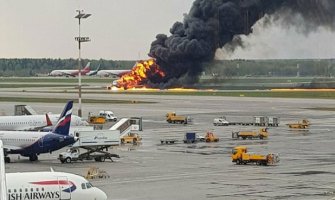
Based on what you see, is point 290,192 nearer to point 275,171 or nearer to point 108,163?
point 275,171

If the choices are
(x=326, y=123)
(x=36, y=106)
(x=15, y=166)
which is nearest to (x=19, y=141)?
(x=15, y=166)

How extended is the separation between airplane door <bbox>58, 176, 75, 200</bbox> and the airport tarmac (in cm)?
1201

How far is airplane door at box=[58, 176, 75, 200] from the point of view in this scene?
46.8 m

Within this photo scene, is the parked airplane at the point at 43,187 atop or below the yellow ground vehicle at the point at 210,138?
atop

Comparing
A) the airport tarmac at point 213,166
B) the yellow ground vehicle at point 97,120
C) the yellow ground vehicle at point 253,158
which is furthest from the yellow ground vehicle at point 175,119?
the yellow ground vehicle at point 253,158

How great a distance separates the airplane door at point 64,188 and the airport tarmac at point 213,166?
12.0m

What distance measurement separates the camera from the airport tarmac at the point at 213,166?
203ft

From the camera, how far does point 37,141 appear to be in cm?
8194

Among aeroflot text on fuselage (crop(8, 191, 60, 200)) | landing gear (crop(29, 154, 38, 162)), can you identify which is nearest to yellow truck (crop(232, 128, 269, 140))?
landing gear (crop(29, 154, 38, 162))

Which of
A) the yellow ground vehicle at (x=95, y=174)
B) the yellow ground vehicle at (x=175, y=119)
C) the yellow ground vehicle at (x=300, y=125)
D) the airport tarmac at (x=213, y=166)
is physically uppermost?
the yellow ground vehicle at (x=175, y=119)

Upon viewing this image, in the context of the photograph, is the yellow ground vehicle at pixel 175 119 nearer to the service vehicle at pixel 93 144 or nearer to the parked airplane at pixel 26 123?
the parked airplane at pixel 26 123

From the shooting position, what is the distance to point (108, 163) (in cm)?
8225

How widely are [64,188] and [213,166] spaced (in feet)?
106

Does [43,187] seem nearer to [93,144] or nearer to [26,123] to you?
[93,144]
